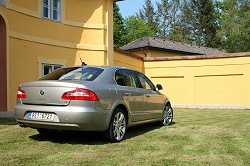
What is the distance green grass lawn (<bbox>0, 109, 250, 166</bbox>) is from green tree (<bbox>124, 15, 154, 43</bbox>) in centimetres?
4886

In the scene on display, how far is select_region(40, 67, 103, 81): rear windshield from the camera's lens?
18.8 ft

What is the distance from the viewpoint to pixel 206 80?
18.4m

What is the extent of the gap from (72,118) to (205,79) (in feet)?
47.8

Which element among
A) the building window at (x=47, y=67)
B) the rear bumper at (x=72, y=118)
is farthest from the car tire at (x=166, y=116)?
the building window at (x=47, y=67)

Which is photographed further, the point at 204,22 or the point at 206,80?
the point at 204,22

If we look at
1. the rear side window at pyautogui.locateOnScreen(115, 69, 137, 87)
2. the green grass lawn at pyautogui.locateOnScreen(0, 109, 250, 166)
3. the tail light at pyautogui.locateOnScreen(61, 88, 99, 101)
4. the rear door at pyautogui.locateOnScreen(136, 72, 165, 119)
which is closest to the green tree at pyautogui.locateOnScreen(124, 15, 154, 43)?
the rear door at pyautogui.locateOnScreen(136, 72, 165, 119)

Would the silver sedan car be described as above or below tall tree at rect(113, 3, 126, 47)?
below

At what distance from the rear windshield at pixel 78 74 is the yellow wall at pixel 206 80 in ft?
44.4

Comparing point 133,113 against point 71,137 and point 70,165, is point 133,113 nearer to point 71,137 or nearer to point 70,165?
point 71,137

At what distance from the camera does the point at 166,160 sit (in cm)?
445

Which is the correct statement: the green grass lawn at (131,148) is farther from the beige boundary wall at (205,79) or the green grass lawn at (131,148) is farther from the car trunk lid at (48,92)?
the beige boundary wall at (205,79)

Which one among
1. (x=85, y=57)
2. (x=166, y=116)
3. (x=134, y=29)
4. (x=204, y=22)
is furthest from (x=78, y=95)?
(x=204, y=22)

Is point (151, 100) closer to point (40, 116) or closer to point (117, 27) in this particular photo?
point (40, 116)

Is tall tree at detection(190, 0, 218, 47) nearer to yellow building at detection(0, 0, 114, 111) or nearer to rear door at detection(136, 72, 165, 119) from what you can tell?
yellow building at detection(0, 0, 114, 111)
